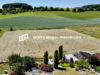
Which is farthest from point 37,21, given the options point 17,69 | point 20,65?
point 17,69

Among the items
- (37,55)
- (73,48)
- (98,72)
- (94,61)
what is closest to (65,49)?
(73,48)

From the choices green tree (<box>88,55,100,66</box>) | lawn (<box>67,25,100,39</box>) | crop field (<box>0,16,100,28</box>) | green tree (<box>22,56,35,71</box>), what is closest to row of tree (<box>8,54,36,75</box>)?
green tree (<box>22,56,35,71</box>)

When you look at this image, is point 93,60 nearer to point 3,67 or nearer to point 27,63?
point 27,63

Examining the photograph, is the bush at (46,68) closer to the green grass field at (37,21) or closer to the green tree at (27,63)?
the green tree at (27,63)

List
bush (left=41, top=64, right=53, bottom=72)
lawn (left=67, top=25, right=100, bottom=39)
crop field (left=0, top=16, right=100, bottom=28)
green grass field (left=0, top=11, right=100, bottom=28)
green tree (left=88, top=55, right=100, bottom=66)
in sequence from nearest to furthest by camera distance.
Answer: bush (left=41, top=64, right=53, bottom=72) → green tree (left=88, top=55, right=100, bottom=66) → lawn (left=67, top=25, right=100, bottom=39) → crop field (left=0, top=16, right=100, bottom=28) → green grass field (left=0, top=11, right=100, bottom=28)

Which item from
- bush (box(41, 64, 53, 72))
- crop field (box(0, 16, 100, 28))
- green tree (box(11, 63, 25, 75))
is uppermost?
crop field (box(0, 16, 100, 28))

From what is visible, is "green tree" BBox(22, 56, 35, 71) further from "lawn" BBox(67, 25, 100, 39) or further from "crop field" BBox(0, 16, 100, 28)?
"crop field" BBox(0, 16, 100, 28)

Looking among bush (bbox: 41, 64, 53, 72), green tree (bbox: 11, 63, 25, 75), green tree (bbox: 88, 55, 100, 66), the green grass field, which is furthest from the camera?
the green grass field

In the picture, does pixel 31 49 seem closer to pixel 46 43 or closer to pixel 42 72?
pixel 46 43

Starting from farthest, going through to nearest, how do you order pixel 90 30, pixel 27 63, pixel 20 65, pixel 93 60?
pixel 90 30 < pixel 93 60 < pixel 27 63 < pixel 20 65

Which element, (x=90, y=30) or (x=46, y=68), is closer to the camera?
(x=46, y=68)

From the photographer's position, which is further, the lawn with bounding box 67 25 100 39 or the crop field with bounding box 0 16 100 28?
the crop field with bounding box 0 16 100 28
